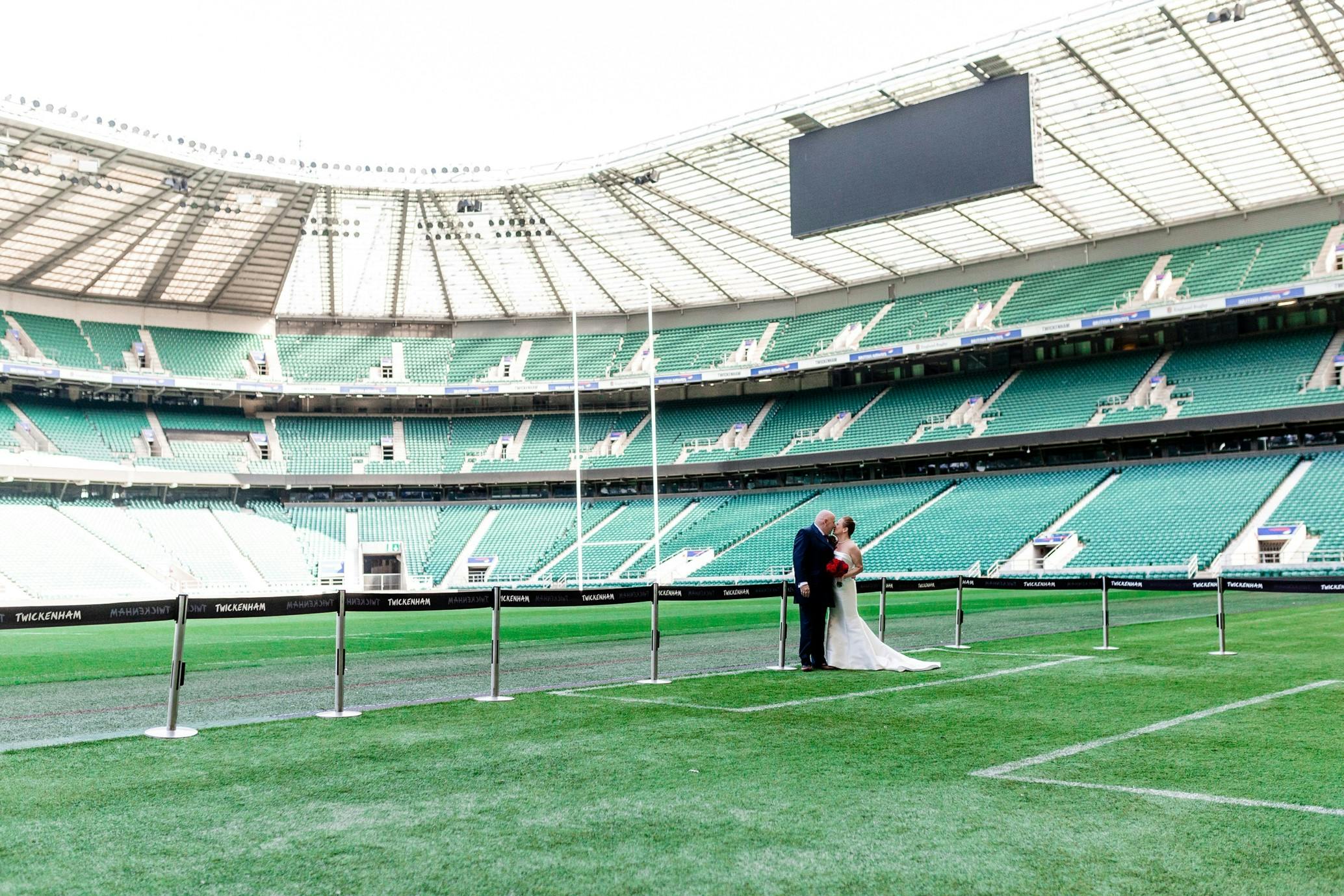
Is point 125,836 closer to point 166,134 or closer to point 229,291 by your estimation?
point 166,134

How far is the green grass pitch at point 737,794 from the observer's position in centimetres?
450

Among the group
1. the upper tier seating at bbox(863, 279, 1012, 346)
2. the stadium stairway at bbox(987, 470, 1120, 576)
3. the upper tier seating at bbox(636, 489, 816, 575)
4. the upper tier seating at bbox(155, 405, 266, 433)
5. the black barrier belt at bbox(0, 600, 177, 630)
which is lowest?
the black barrier belt at bbox(0, 600, 177, 630)

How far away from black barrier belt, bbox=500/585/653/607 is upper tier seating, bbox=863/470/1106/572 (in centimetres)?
2920

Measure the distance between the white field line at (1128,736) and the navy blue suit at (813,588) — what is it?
12.5ft

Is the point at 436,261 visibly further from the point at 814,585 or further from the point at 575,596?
the point at 814,585

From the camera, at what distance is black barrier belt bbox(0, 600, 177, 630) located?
25.1ft

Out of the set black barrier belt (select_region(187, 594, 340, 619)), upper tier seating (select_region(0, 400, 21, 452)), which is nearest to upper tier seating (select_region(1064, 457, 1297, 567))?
black barrier belt (select_region(187, 594, 340, 619))

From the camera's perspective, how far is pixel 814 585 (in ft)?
37.7

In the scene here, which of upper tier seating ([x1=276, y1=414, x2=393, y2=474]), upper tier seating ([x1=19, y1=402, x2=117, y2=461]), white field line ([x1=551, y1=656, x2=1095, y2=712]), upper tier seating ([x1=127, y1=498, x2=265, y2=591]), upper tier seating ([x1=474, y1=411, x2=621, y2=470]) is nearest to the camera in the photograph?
white field line ([x1=551, y1=656, x2=1095, y2=712])

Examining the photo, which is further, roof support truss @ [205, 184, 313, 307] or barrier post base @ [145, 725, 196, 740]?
roof support truss @ [205, 184, 313, 307]

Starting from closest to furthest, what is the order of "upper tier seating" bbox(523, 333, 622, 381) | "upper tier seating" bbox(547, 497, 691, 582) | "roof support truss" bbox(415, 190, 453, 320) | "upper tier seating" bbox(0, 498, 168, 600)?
1. "upper tier seating" bbox(0, 498, 168, 600)
2. "roof support truss" bbox(415, 190, 453, 320)
3. "upper tier seating" bbox(547, 497, 691, 582)
4. "upper tier seating" bbox(523, 333, 622, 381)

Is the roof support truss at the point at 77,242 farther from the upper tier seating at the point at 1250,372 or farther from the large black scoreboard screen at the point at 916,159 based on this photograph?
the upper tier seating at the point at 1250,372

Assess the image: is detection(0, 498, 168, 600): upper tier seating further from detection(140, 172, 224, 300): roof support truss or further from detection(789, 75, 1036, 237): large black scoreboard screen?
detection(789, 75, 1036, 237): large black scoreboard screen

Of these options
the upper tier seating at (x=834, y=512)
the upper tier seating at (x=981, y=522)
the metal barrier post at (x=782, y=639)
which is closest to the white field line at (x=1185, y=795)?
the metal barrier post at (x=782, y=639)
